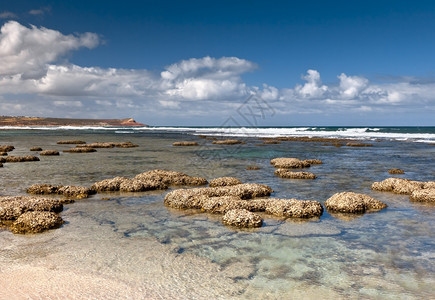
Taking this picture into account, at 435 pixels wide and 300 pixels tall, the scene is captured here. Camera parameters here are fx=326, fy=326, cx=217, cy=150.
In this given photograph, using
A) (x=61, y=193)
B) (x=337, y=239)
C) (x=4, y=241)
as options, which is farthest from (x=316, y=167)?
(x=4, y=241)

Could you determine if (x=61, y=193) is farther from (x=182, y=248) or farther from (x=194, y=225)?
(x=182, y=248)

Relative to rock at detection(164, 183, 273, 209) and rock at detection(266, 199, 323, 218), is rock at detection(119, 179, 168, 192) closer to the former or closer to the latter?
rock at detection(164, 183, 273, 209)

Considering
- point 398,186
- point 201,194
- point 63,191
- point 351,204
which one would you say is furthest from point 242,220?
point 398,186

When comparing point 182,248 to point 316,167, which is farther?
point 316,167

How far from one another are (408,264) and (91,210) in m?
13.5

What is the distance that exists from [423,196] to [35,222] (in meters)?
19.3

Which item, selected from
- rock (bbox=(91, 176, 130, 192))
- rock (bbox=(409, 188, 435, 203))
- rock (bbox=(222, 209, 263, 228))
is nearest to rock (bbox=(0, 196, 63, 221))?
rock (bbox=(91, 176, 130, 192))

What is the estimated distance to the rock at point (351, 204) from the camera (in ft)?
52.2

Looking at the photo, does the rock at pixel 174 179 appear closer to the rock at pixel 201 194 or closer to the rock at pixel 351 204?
the rock at pixel 201 194

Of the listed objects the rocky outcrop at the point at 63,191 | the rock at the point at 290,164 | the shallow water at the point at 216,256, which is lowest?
the shallow water at the point at 216,256

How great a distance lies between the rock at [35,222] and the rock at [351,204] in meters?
12.6

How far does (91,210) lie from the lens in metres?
16.0

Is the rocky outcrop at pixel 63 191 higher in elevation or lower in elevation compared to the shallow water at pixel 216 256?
higher

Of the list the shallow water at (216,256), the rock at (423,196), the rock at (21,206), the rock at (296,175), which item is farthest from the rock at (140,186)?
the rock at (423,196)
